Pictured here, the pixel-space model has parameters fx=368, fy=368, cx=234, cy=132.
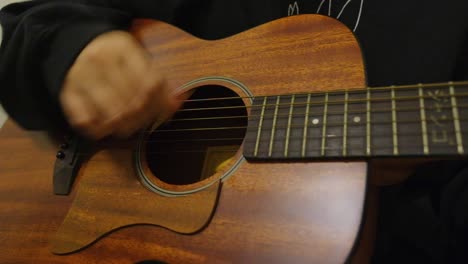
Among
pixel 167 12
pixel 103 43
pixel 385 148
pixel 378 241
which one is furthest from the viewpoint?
pixel 167 12

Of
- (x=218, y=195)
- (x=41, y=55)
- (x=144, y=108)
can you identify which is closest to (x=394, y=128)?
(x=218, y=195)

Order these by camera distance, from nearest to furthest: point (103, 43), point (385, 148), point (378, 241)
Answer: point (385, 148)
point (103, 43)
point (378, 241)

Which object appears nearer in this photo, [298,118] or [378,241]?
[298,118]

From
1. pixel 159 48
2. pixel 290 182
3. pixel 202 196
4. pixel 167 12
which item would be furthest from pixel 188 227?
pixel 167 12

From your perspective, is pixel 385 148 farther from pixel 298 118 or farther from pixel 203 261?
pixel 203 261

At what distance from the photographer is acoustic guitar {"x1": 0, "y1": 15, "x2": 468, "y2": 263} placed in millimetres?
453

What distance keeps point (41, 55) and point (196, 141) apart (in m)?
0.34

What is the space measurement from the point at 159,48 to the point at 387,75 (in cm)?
46

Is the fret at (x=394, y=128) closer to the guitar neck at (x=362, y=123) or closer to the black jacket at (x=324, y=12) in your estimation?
the guitar neck at (x=362, y=123)

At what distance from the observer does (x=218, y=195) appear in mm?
527

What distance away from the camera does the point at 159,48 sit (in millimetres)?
787

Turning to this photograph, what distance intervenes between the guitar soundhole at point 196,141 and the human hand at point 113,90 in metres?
0.09

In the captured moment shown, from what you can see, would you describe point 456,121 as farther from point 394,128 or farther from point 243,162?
point 243,162


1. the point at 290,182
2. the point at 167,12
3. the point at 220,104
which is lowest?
the point at 290,182
